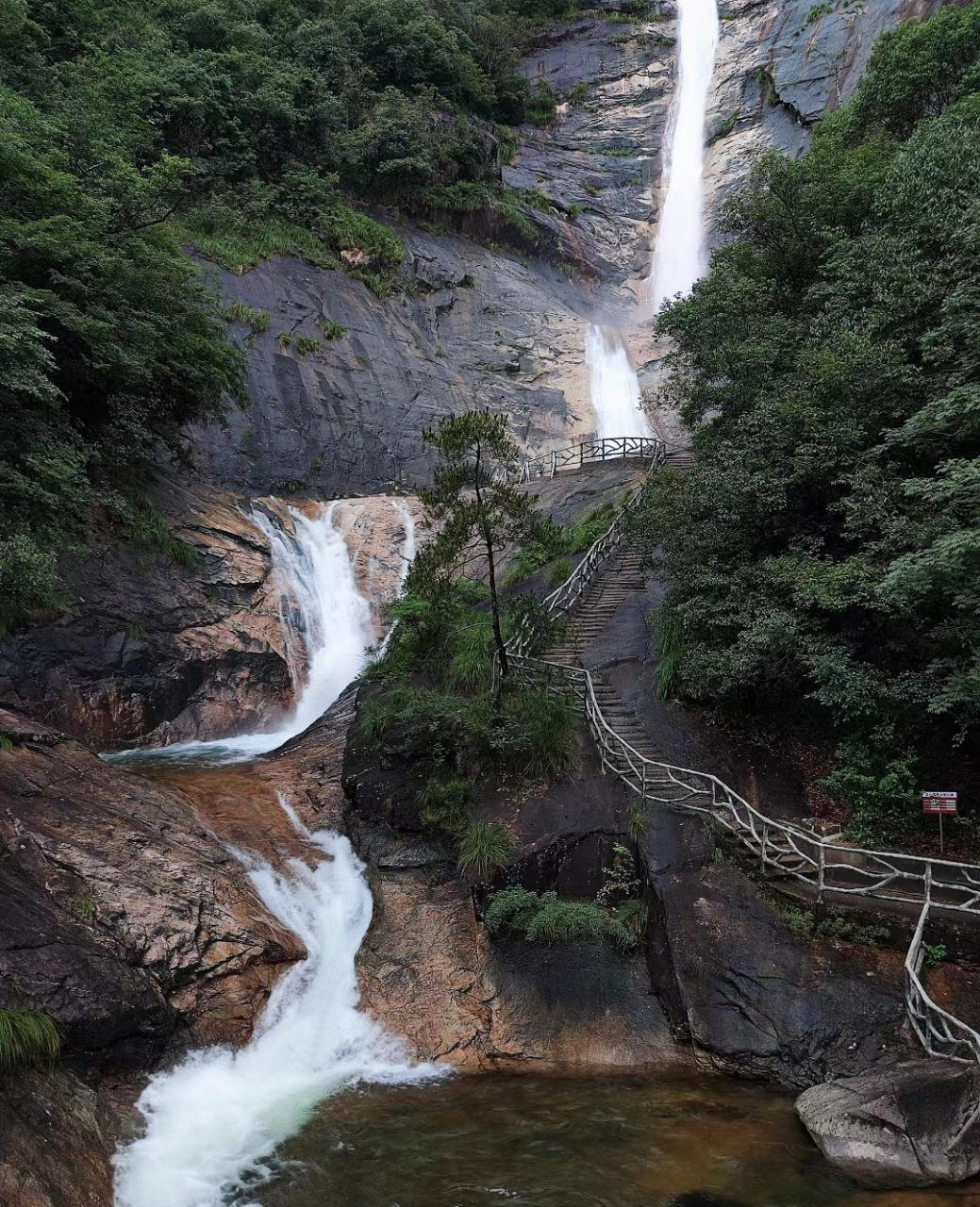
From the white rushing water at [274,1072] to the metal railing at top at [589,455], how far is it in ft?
57.1

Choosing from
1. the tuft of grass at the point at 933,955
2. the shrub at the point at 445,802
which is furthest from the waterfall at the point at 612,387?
the tuft of grass at the point at 933,955

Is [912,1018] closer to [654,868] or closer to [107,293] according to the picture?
[654,868]

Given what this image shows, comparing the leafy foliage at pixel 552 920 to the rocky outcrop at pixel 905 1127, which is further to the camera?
the leafy foliage at pixel 552 920

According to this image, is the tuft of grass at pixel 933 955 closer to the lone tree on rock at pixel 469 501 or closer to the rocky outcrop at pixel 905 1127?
the rocky outcrop at pixel 905 1127

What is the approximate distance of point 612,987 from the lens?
29.5 feet

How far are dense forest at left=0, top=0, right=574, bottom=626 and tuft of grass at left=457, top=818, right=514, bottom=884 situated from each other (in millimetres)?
6819

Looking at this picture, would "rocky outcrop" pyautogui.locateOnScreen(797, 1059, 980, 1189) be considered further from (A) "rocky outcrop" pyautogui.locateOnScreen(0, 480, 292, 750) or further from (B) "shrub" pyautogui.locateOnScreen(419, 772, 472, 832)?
(A) "rocky outcrop" pyautogui.locateOnScreen(0, 480, 292, 750)

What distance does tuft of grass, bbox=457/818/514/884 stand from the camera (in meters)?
10.2

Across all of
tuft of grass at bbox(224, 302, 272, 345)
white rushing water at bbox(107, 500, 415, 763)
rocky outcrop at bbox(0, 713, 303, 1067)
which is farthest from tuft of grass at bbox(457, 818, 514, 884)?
tuft of grass at bbox(224, 302, 272, 345)

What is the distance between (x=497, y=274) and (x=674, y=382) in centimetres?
1946

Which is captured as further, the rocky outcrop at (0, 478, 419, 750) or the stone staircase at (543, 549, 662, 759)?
the rocky outcrop at (0, 478, 419, 750)

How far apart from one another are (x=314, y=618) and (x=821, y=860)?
1291 centimetres

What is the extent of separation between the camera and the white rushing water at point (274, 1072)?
6809mm

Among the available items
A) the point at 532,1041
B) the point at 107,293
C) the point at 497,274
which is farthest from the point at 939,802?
the point at 497,274
